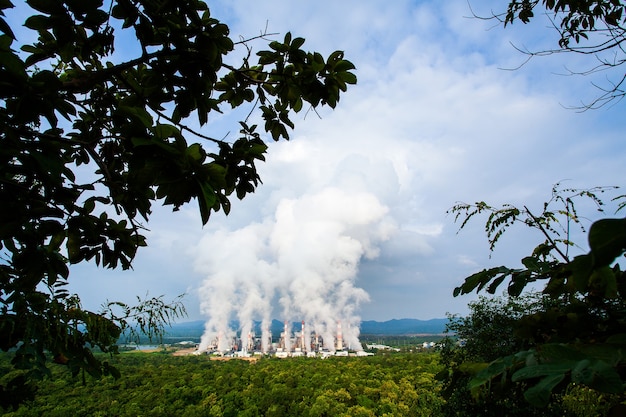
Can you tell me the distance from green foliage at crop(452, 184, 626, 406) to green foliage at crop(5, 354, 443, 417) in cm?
1273

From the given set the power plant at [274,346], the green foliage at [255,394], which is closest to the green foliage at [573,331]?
the green foliage at [255,394]

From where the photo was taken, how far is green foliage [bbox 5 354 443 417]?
48.4 ft

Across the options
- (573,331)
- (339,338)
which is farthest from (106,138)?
(339,338)

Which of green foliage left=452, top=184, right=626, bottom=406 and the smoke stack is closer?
green foliage left=452, top=184, right=626, bottom=406

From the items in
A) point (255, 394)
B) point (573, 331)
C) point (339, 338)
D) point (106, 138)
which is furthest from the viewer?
point (339, 338)

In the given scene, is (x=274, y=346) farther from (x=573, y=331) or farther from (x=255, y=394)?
(x=573, y=331)

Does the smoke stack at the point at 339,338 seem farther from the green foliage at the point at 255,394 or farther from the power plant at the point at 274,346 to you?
the green foliage at the point at 255,394

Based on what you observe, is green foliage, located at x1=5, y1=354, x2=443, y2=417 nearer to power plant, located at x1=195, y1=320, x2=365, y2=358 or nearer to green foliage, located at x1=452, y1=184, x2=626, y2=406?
green foliage, located at x1=452, y1=184, x2=626, y2=406

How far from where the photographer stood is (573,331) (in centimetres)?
103


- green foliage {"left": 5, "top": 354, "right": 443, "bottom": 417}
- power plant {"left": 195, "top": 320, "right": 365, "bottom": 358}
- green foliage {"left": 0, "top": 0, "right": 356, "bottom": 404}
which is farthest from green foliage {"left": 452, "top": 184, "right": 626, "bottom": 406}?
power plant {"left": 195, "top": 320, "right": 365, "bottom": 358}

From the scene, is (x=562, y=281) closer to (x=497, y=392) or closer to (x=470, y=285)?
(x=470, y=285)

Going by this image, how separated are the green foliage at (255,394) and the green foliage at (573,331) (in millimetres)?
12729

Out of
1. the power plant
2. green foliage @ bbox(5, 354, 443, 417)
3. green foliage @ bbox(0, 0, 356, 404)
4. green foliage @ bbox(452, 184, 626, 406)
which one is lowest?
the power plant

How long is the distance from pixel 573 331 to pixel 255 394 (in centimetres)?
1899
